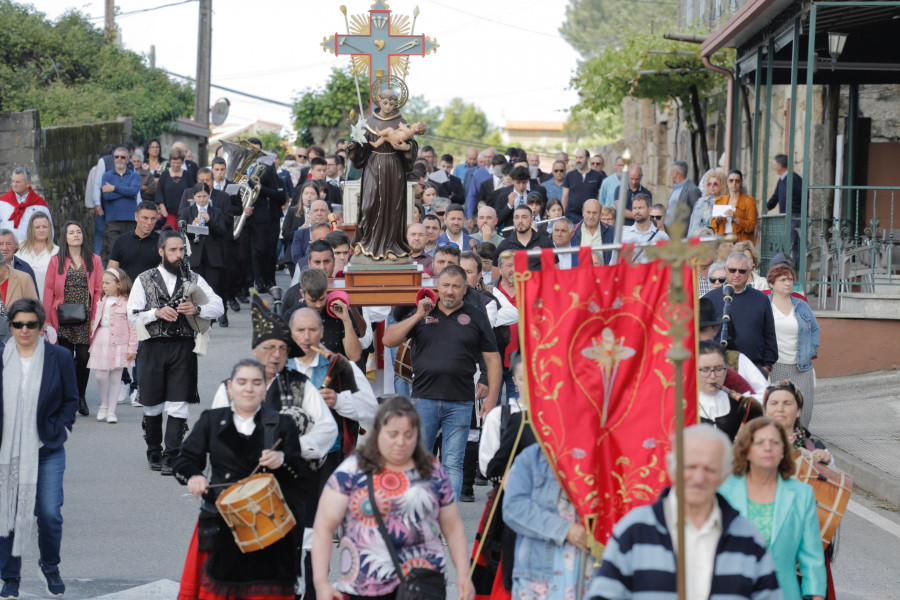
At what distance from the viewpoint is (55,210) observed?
20.5 m

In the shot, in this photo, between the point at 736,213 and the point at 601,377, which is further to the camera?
the point at 736,213

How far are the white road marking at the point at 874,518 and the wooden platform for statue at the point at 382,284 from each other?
3.69m

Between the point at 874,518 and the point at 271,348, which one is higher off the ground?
the point at 271,348

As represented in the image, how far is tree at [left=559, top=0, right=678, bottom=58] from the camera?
8569 centimetres

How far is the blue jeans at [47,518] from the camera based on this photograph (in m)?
A: 7.28

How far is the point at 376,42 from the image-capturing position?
11086 millimetres

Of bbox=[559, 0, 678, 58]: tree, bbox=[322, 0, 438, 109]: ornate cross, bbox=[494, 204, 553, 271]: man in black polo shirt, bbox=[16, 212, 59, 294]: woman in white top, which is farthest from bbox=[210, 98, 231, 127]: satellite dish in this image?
bbox=[559, 0, 678, 58]: tree

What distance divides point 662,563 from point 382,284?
601cm

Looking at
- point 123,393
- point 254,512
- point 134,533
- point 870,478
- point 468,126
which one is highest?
point 468,126

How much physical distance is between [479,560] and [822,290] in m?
10.2

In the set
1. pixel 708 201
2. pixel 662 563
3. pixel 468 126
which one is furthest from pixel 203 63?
pixel 468 126

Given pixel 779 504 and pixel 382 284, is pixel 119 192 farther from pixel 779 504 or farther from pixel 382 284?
pixel 779 504

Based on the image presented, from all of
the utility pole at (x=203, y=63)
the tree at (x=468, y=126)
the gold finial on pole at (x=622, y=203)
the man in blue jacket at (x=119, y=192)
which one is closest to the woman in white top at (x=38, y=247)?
the man in blue jacket at (x=119, y=192)

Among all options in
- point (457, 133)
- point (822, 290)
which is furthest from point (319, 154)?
point (457, 133)
